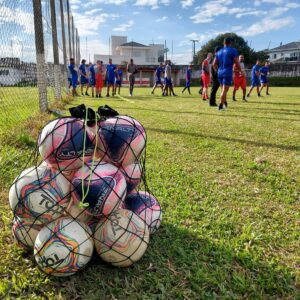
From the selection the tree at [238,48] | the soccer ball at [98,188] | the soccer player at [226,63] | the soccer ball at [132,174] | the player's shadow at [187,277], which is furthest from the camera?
the tree at [238,48]

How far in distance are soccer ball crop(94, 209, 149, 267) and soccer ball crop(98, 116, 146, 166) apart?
0.37 metres

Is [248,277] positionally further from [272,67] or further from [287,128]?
[272,67]

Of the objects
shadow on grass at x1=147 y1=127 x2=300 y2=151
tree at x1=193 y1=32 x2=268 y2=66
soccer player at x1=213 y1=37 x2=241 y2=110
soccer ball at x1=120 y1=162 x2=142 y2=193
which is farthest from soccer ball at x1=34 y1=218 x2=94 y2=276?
tree at x1=193 y1=32 x2=268 y2=66

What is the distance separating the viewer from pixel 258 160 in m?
4.33

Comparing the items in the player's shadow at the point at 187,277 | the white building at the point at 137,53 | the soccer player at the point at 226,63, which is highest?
the white building at the point at 137,53

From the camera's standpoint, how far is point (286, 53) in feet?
307

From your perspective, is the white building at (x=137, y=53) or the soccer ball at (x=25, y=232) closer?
the soccer ball at (x=25, y=232)

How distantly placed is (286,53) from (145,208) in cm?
10345

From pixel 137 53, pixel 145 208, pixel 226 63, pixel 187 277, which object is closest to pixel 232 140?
pixel 145 208

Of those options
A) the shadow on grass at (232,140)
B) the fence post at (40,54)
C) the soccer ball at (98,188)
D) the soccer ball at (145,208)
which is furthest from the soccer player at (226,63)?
the soccer ball at (98,188)

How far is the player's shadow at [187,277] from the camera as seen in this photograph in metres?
1.79

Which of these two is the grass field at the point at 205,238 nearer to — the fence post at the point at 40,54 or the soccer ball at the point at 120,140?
the soccer ball at the point at 120,140

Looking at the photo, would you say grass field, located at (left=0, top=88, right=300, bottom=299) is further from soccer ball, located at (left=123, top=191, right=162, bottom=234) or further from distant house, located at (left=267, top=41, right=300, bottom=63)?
distant house, located at (left=267, top=41, right=300, bottom=63)

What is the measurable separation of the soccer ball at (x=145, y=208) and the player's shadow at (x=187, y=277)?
6.9 inches
